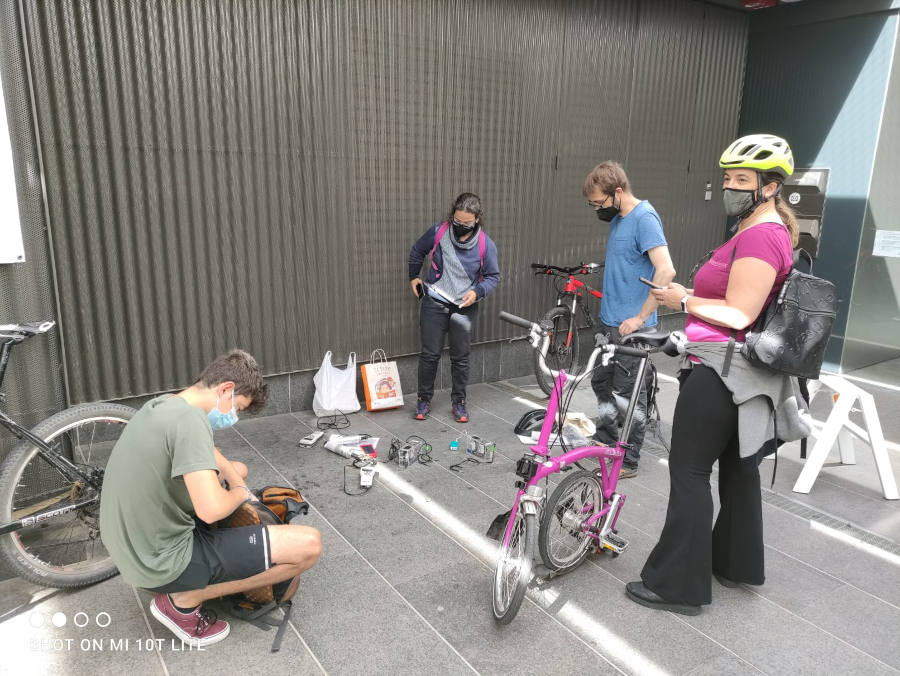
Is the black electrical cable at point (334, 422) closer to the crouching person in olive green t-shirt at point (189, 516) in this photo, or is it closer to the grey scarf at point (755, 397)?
the crouching person in olive green t-shirt at point (189, 516)

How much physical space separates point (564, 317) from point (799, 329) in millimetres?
3489

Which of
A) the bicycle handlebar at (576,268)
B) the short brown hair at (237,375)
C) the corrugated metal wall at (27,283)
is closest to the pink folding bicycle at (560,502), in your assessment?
the short brown hair at (237,375)

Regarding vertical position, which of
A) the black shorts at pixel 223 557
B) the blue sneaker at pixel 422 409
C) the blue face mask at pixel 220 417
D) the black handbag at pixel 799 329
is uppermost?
the black handbag at pixel 799 329

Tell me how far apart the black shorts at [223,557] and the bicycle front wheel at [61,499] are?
0.66 meters

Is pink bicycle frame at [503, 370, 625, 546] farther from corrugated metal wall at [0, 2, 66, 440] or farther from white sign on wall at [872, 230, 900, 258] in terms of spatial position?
white sign on wall at [872, 230, 900, 258]

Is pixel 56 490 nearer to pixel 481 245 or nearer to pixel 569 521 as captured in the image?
pixel 569 521

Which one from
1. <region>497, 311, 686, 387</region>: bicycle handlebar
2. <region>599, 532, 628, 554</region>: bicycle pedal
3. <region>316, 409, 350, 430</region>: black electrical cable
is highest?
<region>497, 311, 686, 387</region>: bicycle handlebar

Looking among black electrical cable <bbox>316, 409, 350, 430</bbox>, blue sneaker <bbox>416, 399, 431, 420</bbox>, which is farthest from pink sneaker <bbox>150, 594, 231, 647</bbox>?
blue sneaker <bbox>416, 399, 431, 420</bbox>

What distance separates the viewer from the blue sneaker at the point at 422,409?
4898 millimetres

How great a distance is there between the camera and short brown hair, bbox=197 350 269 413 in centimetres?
234

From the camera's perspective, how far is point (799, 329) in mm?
2387

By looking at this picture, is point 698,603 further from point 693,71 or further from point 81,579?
point 693,71

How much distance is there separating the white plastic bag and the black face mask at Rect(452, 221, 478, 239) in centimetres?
122

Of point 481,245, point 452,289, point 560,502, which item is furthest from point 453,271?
point 560,502
